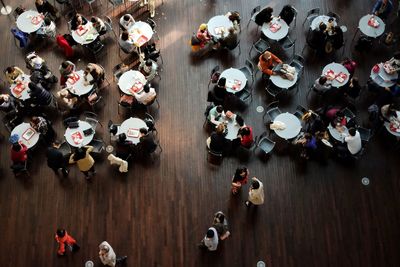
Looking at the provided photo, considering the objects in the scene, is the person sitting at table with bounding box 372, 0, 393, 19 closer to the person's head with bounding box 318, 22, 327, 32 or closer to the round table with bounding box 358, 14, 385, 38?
the round table with bounding box 358, 14, 385, 38

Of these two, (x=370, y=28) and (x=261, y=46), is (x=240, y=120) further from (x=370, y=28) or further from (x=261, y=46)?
(x=370, y=28)

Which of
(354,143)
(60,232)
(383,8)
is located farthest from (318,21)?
(60,232)

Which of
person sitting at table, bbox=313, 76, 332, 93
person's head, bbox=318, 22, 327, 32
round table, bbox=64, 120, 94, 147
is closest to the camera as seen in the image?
round table, bbox=64, 120, 94, 147

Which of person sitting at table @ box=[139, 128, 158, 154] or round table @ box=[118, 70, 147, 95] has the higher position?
round table @ box=[118, 70, 147, 95]

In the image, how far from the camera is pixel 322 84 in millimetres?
12312

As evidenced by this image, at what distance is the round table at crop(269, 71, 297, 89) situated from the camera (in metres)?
12.5

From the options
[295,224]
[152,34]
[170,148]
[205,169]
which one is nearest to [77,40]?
[152,34]

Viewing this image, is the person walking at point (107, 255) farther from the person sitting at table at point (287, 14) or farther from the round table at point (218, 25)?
the person sitting at table at point (287, 14)

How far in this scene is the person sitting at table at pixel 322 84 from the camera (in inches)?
481

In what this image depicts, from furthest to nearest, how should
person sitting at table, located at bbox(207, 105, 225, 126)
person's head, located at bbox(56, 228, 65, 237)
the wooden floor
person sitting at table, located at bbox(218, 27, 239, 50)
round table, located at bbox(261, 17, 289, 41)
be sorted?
1. round table, located at bbox(261, 17, 289, 41)
2. person sitting at table, located at bbox(218, 27, 239, 50)
3. person sitting at table, located at bbox(207, 105, 225, 126)
4. the wooden floor
5. person's head, located at bbox(56, 228, 65, 237)

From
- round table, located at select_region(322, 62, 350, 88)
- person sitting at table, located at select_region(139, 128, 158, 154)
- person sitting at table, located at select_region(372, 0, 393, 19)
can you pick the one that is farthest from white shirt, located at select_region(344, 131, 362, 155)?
person sitting at table, located at select_region(139, 128, 158, 154)

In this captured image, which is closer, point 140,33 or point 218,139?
point 218,139

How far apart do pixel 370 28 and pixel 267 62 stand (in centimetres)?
323

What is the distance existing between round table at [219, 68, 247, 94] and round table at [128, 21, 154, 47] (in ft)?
8.00
